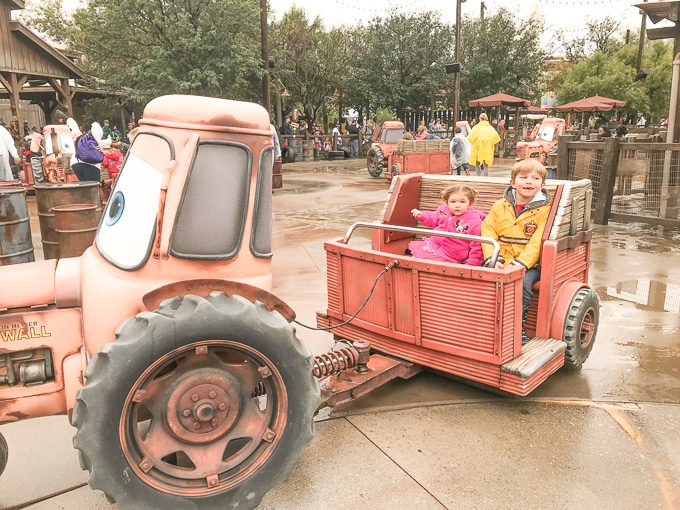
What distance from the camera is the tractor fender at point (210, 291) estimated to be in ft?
7.50

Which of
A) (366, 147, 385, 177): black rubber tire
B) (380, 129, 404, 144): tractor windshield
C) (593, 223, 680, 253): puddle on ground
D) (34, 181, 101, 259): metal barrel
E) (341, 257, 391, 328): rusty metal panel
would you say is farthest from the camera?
(380, 129, 404, 144): tractor windshield

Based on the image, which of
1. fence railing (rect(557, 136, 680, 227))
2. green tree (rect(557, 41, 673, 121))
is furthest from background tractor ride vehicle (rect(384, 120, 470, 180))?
green tree (rect(557, 41, 673, 121))

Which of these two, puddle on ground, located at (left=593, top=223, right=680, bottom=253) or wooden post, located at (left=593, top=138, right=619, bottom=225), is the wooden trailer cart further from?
wooden post, located at (left=593, top=138, right=619, bottom=225)

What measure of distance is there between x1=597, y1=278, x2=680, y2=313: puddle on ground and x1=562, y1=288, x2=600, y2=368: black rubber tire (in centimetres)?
161

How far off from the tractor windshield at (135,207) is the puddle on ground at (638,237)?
6.84m

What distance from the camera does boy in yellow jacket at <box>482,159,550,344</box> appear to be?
3.68m

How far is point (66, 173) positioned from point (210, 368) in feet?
36.1

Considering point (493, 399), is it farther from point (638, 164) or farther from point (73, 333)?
point (638, 164)

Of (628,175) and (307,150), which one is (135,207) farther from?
(307,150)

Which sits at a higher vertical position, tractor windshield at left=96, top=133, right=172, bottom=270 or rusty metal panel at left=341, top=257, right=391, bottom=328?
tractor windshield at left=96, top=133, right=172, bottom=270

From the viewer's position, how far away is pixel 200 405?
2.37 metres

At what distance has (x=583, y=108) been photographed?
24.2m

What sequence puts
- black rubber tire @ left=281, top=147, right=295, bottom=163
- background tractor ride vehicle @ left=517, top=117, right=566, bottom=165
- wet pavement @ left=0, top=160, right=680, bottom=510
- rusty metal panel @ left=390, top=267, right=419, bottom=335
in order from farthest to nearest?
black rubber tire @ left=281, top=147, right=295, bottom=163 < background tractor ride vehicle @ left=517, top=117, right=566, bottom=165 < rusty metal panel @ left=390, top=267, right=419, bottom=335 < wet pavement @ left=0, top=160, right=680, bottom=510

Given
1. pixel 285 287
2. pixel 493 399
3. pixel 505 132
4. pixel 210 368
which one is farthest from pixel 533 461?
pixel 505 132
